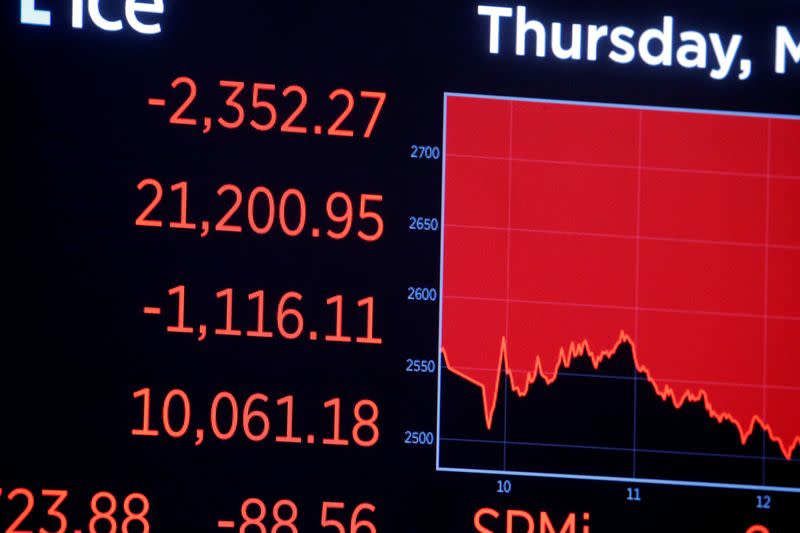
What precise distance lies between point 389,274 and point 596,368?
656 millimetres

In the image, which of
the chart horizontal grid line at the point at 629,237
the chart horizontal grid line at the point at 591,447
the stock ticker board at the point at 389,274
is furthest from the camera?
the chart horizontal grid line at the point at 629,237

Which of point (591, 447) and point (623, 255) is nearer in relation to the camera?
point (591, 447)

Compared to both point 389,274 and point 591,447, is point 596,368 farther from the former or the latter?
point 389,274

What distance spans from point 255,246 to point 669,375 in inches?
49.4

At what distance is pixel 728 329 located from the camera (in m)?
5.61

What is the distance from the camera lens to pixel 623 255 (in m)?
5.61

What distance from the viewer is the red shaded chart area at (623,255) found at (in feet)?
18.2

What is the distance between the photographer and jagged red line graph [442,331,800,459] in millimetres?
5480

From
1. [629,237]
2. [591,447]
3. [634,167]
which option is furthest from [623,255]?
[591,447]

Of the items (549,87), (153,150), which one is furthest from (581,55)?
(153,150)

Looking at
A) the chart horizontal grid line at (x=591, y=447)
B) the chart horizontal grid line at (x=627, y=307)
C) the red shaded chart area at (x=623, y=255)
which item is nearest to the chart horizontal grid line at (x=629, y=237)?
the red shaded chart area at (x=623, y=255)

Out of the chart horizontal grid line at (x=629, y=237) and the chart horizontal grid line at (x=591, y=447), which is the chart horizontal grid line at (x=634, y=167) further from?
the chart horizontal grid line at (x=591, y=447)

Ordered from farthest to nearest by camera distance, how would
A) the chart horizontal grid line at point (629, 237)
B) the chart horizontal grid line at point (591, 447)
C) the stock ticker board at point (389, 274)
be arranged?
the chart horizontal grid line at point (629, 237), the chart horizontal grid line at point (591, 447), the stock ticker board at point (389, 274)

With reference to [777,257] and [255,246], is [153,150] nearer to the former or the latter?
[255,246]
